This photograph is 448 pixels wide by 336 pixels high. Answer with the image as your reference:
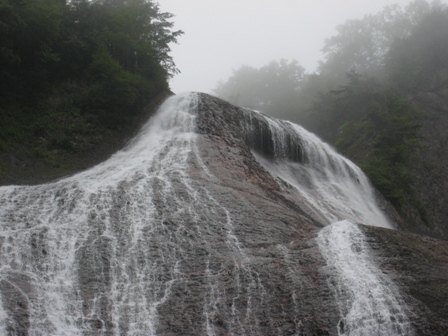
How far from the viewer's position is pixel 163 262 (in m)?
7.72

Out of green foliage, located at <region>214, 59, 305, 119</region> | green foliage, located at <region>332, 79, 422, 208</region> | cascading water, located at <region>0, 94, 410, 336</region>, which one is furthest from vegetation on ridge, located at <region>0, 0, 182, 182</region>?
green foliage, located at <region>214, 59, 305, 119</region>

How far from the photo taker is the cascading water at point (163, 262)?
252 inches

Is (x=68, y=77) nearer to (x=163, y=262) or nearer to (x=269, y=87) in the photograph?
(x=163, y=262)

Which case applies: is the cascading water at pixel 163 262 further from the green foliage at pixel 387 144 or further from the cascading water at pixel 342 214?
the green foliage at pixel 387 144

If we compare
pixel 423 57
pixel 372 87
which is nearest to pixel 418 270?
pixel 372 87

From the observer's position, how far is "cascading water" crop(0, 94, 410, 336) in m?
6.40

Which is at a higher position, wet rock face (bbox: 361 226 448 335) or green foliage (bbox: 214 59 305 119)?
green foliage (bbox: 214 59 305 119)

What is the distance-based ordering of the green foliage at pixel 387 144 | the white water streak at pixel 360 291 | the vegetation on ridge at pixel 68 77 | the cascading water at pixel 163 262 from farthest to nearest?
the green foliage at pixel 387 144 < the vegetation on ridge at pixel 68 77 < the cascading water at pixel 163 262 < the white water streak at pixel 360 291

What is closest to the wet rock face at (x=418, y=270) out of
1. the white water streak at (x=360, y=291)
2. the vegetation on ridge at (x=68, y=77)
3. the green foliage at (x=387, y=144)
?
the white water streak at (x=360, y=291)

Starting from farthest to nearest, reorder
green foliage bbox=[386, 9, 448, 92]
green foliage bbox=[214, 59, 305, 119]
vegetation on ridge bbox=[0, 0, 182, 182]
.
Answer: green foliage bbox=[214, 59, 305, 119], green foliage bbox=[386, 9, 448, 92], vegetation on ridge bbox=[0, 0, 182, 182]

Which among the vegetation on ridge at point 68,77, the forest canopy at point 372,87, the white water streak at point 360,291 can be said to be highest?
the forest canopy at point 372,87

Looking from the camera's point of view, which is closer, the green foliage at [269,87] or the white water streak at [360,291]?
the white water streak at [360,291]

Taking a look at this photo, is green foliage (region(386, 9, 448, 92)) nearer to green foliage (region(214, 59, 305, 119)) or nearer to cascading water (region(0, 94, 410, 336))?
green foliage (region(214, 59, 305, 119))

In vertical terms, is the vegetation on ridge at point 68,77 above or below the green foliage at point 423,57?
below
